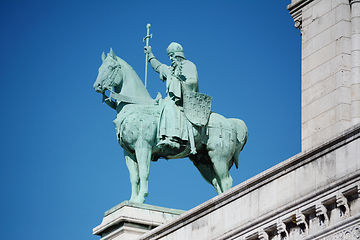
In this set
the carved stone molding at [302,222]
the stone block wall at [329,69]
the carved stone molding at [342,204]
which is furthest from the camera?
the stone block wall at [329,69]

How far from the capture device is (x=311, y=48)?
1930 cm

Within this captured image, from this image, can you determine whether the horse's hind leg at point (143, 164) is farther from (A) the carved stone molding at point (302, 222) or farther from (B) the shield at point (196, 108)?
(A) the carved stone molding at point (302, 222)

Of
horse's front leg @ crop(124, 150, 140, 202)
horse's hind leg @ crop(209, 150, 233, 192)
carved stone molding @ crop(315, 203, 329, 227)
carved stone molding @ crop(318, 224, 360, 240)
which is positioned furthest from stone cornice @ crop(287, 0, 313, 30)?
carved stone molding @ crop(318, 224, 360, 240)

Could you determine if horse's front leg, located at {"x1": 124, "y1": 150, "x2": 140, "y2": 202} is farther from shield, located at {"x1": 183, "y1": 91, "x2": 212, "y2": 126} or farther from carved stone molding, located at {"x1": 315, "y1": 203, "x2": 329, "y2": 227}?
carved stone molding, located at {"x1": 315, "y1": 203, "x2": 329, "y2": 227}

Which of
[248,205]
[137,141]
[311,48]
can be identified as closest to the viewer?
[248,205]

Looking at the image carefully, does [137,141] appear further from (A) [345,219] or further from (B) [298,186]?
(A) [345,219]

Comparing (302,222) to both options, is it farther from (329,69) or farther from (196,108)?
(196,108)

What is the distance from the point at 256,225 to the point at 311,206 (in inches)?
54.6

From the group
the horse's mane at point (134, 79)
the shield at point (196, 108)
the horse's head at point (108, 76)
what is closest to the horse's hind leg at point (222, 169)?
the shield at point (196, 108)

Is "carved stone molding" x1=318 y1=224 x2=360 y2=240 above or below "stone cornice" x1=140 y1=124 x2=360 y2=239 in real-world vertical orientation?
below

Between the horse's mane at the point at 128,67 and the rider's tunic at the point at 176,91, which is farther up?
the horse's mane at the point at 128,67

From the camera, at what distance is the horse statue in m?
20.7

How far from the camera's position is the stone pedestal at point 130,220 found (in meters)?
19.3

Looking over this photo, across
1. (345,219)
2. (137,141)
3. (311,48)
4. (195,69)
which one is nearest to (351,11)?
(311,48)
